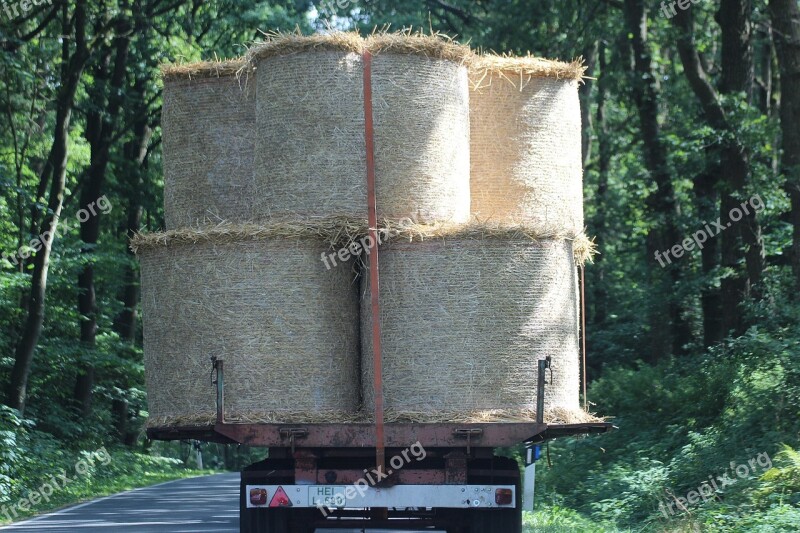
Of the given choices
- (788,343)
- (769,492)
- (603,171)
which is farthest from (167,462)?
(769,492)

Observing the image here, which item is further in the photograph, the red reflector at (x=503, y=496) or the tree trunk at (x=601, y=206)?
the tree trunk at (x=601, y=206)

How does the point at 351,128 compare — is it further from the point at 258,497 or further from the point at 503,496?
the point at 503,496

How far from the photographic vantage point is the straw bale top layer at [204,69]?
906cm

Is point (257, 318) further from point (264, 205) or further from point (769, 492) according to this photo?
point (769, 492)

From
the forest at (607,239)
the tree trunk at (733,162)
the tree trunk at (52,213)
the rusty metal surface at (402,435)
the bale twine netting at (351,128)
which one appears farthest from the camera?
the tree trunk at (52,213)

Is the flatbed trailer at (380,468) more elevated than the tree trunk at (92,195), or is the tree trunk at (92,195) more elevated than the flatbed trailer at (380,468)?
the tree trunk at (92,195)

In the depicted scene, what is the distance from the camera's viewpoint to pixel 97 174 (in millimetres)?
25078

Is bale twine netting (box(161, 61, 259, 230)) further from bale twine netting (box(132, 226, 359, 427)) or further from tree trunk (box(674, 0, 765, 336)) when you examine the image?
tree trunk (box(674, 0, 765, 336))

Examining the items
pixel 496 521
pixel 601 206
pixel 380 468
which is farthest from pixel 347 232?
pixel 601 206

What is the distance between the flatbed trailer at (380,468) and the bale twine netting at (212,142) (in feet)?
5.61

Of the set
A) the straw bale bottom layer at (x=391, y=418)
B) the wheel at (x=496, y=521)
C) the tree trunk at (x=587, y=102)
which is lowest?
the wheel at (x=496, y=521)

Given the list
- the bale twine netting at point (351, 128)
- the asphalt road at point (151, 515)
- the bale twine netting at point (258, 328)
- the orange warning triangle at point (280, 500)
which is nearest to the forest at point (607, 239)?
the asphalt road at point (151, 515)

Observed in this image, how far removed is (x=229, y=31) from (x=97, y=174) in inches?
206

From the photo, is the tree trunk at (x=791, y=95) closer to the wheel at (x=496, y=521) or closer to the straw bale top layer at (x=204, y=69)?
the wheel at (x=496, y=521)
